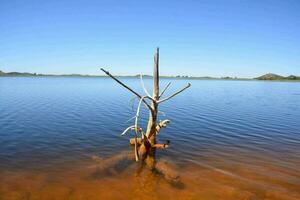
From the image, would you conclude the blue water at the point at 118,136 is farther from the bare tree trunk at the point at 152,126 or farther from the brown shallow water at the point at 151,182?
the bare tree trunk at the point at 152,126

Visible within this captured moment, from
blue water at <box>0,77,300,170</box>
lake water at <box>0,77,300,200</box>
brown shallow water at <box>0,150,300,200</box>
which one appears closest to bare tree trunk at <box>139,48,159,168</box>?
lake water at <box>0,77,300,200</box>

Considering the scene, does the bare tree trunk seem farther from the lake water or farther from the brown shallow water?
the brown shallow water

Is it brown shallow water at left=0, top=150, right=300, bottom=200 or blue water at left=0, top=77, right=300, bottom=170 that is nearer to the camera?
brown shallow water at left=0, top=150, right=300, bottom=200

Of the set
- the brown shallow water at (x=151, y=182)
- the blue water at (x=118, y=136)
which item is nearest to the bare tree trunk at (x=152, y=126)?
the brown shallow water at (x=151, y=182)

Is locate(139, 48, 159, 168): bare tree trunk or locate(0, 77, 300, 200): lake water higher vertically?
locate(139, 48, 159, 168): bare tree trunk

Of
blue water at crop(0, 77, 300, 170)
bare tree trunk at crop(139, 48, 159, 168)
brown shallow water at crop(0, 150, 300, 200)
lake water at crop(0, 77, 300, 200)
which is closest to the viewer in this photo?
brown shallow water at crop(0, 150, 300, 200)

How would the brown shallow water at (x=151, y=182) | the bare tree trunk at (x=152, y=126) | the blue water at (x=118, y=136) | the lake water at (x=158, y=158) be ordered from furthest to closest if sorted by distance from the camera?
the blue water at (x=118, y=136) < the bare tree trunk at (x=152, y=126) < the lake water at (x=158, y=158) < the brown shallow water at (x=151, y=182)

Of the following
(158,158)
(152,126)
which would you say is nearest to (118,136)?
(158,158)

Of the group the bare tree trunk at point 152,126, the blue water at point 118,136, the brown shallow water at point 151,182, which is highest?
the bare tree trunk at point 152,126

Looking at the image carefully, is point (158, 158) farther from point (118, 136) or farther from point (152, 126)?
point (118, 136)

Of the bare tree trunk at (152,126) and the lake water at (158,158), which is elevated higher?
the bare tree trunk at (152,126)

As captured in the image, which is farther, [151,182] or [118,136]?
[118,136]

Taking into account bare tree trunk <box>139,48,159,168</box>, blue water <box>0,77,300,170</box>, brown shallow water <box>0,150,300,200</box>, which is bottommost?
brown shallow water <box>0,150,300,200</box>

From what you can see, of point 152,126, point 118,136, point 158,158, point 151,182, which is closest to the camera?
point 151,182
